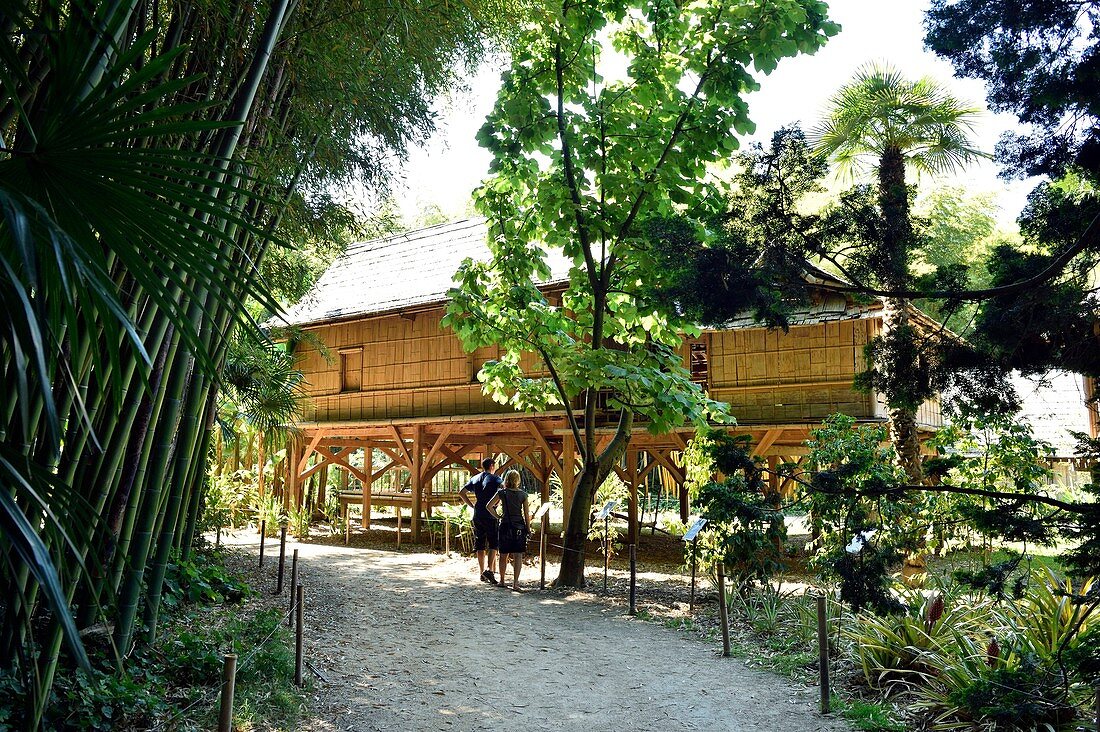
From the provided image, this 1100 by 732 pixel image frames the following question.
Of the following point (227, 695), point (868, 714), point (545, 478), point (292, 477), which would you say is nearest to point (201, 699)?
point (227, 695)

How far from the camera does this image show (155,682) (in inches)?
165

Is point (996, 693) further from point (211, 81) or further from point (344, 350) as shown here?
point (344, 350)

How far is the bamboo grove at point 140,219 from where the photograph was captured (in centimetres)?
156

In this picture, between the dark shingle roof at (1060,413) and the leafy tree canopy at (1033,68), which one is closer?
the leafy tree canopy at (1033,68)

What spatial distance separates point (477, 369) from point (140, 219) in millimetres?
11751

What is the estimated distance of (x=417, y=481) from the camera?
1373 centimetres

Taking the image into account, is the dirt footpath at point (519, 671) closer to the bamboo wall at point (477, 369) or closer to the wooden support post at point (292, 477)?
the bamboo wall at point (477, 369)

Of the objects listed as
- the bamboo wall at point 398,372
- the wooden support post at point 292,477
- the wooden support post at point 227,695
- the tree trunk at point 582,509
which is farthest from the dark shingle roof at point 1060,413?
the wooden support post at point 227,695

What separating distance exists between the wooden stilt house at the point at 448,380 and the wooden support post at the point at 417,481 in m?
0.02

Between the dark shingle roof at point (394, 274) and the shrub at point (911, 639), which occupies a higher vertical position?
the dark shingle roof at point (394, 274)

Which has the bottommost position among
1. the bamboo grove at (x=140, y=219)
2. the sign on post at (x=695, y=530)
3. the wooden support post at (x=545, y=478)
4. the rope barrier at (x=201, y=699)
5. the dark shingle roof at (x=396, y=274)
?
the rope barrier at (x=201, y=699)

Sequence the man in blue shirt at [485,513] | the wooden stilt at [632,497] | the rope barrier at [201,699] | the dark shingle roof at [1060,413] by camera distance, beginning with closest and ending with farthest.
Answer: the rope barrier at [201,699], the man in blue shirt at [485,513], the wooden stilt at [632,497], the dark shingle roof at [1060,413]

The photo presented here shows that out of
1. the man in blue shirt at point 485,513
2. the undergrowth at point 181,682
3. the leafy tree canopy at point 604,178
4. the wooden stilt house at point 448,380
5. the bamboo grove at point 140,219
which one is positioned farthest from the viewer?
the wooden stilt house at point 448,380

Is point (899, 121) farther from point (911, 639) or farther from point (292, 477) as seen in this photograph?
point (292, 477)
